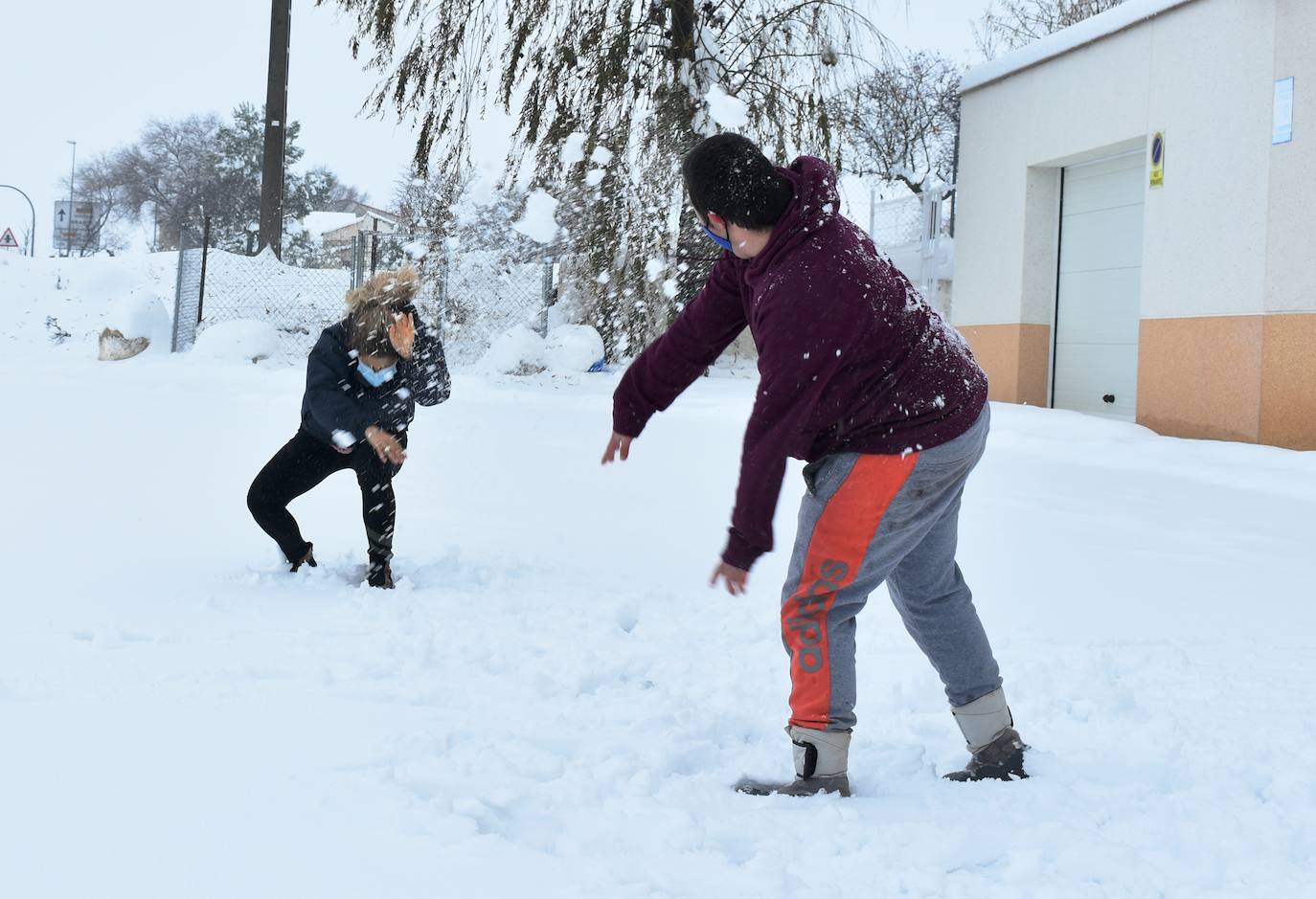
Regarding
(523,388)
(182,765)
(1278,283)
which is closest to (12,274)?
(523,388)

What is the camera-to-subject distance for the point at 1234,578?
482 centimetres

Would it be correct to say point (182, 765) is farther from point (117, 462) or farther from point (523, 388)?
point (523, 388)

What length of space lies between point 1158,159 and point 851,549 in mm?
9066

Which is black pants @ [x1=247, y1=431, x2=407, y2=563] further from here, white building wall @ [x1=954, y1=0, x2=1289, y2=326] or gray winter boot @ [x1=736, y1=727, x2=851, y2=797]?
white building wall @ [x1=954, y1=0, x2=1289, y2=326]

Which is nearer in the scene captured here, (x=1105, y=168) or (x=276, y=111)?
(x=1105, y=168)

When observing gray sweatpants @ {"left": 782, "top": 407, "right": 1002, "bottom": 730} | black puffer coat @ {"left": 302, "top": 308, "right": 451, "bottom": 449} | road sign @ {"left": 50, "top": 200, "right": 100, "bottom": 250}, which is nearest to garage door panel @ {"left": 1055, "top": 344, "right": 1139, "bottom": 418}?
black puffer coat @ {"left": 302, "top": 308, "right": 451, "bottom": 449}

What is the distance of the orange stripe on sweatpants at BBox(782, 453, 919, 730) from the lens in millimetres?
2328

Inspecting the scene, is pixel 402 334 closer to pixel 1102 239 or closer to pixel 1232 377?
pixel 1232 377

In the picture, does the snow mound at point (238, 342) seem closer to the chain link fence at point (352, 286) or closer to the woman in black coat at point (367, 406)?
the chain link fence at point (352, 286)

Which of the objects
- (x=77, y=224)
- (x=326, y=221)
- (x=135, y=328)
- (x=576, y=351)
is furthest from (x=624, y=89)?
(x=77, y=224)

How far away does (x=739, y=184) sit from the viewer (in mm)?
2318

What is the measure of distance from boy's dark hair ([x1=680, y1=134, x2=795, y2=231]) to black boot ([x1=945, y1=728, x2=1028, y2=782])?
129cm

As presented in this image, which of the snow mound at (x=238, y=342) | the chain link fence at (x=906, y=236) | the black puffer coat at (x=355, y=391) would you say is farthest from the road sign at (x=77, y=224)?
the black puffer coat at (x=355, y=391)

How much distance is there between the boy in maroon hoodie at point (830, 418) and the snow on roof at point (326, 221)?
40058mm
